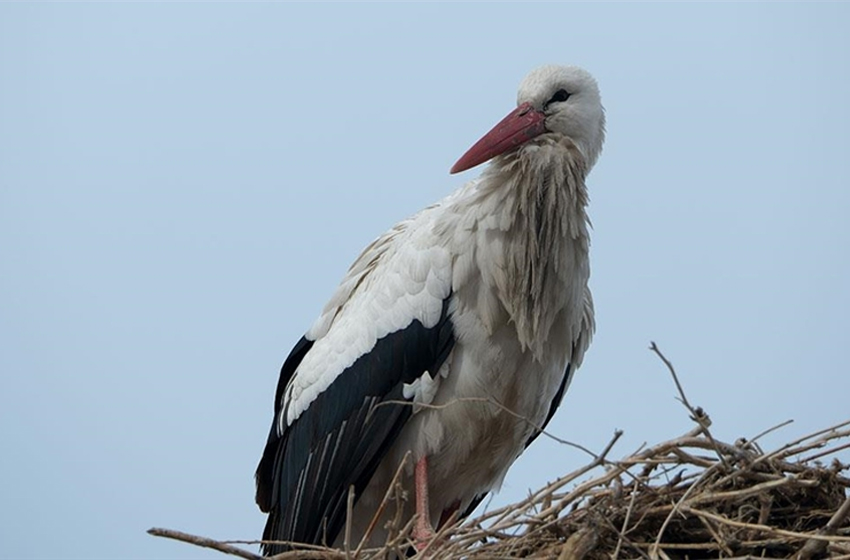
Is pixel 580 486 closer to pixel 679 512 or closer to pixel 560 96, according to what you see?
pixel 679 512

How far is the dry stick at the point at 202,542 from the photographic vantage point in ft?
14.2

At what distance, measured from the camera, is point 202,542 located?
14.6 ft

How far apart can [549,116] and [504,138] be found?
209 mm

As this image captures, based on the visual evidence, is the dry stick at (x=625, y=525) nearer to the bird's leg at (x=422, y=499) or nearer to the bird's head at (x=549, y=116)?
the bird's leg at (x=422, y=499)

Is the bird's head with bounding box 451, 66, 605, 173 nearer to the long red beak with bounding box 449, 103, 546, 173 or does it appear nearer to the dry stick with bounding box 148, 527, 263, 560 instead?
the long red beak with bounding box 449, 103, 546, 173

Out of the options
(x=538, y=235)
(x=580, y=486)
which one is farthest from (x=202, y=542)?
(x=538, y=235)

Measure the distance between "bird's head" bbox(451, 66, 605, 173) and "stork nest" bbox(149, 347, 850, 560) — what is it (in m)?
1.47

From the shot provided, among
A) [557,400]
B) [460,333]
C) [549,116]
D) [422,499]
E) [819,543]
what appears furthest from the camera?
[557,400]

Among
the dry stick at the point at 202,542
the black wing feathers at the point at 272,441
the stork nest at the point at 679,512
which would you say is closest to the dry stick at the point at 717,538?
the stork nest at the point at 679,512

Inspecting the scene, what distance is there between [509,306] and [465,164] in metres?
0.57

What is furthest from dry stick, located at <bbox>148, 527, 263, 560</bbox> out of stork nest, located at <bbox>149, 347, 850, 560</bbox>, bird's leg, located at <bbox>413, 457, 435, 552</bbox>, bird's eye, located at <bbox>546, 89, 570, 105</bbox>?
bird's eye, located at <bbox>546, 89, 570, 105</bbox>

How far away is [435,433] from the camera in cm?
562

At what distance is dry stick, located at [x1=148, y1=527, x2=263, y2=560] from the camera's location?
4.33m

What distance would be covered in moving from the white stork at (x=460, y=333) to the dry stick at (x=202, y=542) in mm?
899
